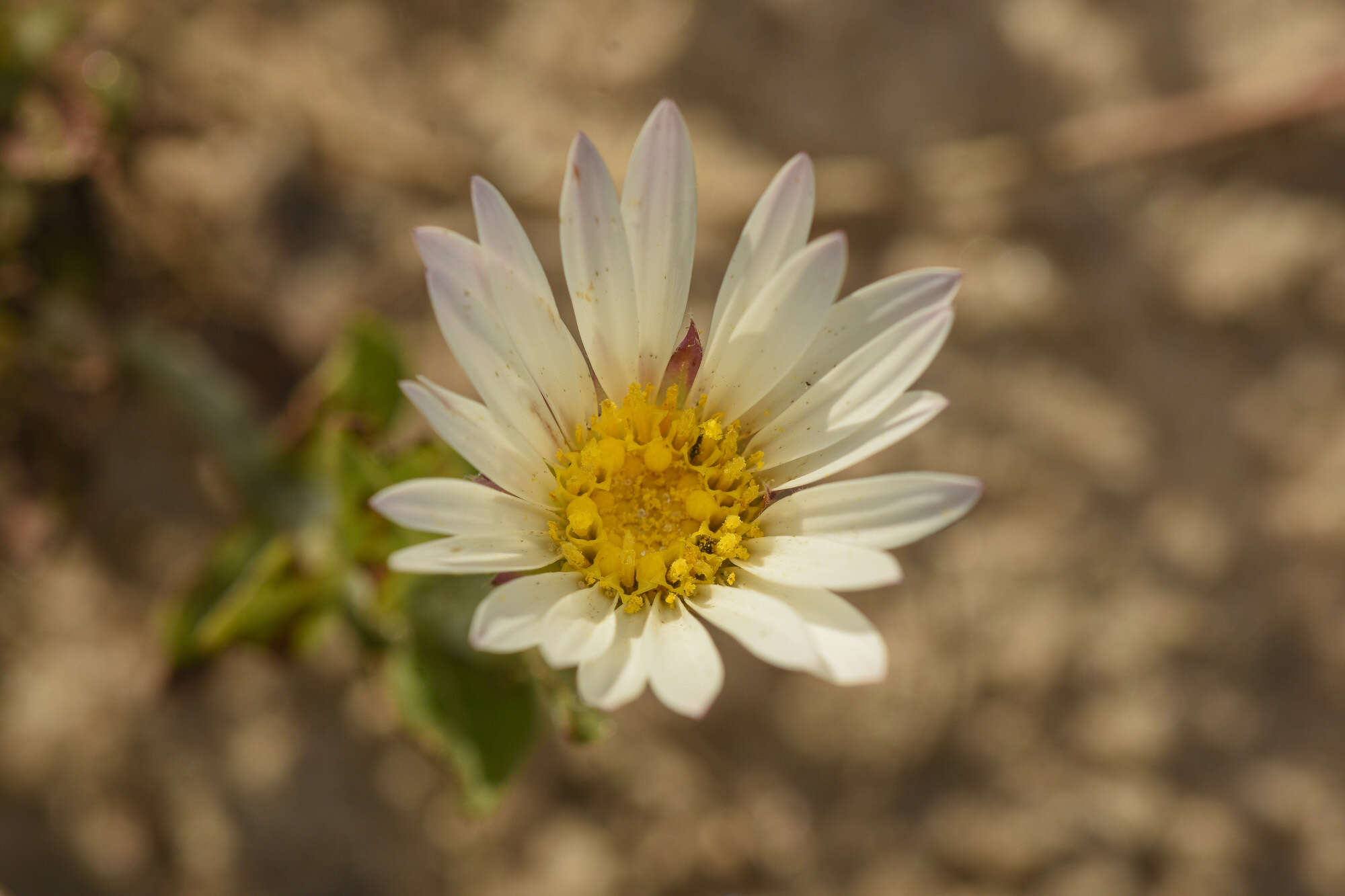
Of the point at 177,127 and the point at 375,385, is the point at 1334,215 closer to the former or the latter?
the point at 375,385

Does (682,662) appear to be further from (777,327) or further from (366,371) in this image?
(366,371)

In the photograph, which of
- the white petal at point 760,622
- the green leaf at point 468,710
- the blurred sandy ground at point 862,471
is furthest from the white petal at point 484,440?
the blurred sandy ground at point 862,471

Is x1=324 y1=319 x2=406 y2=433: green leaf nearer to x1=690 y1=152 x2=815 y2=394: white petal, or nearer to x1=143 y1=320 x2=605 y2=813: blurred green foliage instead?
x1=143 y1=320 x2=605 y2=813: blurred green foliage

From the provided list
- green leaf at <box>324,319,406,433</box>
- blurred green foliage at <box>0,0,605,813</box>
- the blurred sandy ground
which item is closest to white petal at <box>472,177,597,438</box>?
blurred green foliage at <box>0,0,605,813</box>

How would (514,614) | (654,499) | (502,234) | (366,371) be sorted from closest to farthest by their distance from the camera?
(514,614) < (502,234) < (654,499) < (366,371)

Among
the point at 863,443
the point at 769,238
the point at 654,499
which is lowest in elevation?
the point at 654,499

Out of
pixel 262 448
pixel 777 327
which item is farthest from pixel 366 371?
pixel 777 327

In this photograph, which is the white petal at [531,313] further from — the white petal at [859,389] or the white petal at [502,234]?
the white petal at [859,389]
